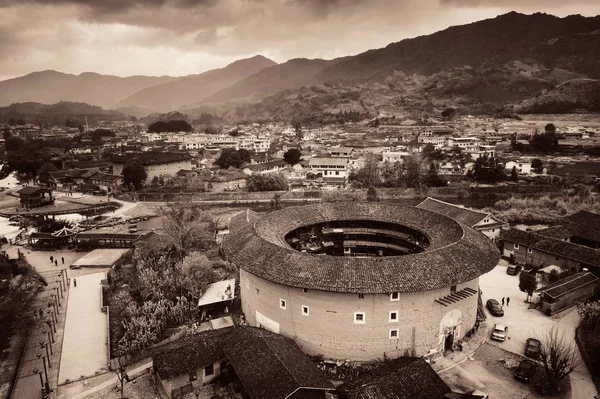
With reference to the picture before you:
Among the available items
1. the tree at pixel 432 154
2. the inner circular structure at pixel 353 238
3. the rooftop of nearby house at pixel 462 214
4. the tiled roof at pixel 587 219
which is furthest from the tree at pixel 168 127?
the tiled roof at pixel 587 219

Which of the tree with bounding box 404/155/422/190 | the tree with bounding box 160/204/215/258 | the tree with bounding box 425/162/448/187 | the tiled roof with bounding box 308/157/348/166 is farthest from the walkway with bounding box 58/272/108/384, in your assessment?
the tree with bounding box 425/162/448/187

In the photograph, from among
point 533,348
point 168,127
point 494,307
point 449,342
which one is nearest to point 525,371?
point 533,348

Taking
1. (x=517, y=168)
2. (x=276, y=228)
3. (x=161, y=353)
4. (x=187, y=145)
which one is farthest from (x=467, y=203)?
(x=187, y=145)

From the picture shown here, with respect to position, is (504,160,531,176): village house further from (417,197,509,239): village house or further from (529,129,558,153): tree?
(417,197,509,239): village house

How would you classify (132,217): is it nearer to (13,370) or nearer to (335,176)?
(13,370)

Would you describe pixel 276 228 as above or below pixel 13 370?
above
